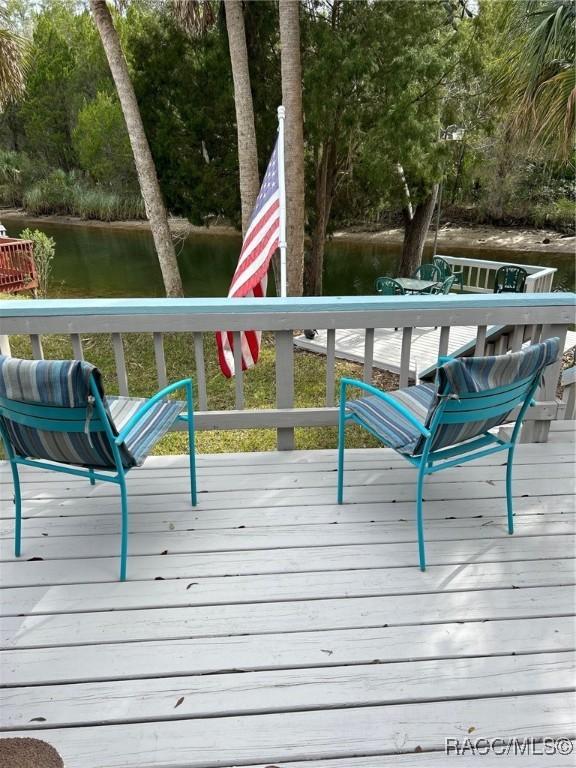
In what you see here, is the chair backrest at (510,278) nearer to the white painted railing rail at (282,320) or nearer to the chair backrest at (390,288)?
the chair backrest at (390,288)

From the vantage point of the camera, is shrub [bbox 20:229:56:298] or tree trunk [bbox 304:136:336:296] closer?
shrub [bbox 20:229:56:298]

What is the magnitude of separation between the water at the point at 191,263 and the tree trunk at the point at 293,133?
4.66 meters

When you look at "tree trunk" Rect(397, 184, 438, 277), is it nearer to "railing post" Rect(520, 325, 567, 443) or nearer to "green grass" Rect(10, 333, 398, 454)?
"green grass" Rect(10, 333, 398, 454)

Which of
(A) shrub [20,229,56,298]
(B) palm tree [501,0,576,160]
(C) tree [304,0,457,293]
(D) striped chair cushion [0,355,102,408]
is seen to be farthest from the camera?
(A) shrub [20,229,56,298]

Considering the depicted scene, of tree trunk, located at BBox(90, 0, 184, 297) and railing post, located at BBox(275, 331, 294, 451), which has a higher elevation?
tree trunk, located at BBox(90, 0, 184, 297)

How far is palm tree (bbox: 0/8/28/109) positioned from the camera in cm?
944

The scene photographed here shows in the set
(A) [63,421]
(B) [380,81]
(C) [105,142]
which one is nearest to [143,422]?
(A) [63,421]

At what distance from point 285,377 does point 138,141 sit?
8411 millimetres

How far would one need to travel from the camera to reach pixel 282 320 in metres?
2.57

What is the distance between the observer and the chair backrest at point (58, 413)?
171 centimetres

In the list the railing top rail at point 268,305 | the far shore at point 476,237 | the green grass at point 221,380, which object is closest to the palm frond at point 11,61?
the green grass at point 221,380

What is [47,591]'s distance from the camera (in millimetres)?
1882

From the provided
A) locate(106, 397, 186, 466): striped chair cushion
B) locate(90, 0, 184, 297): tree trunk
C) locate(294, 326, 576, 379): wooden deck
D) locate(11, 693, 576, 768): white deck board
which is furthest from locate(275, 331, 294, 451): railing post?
locate(90, 0, 184, 297): tree trunk

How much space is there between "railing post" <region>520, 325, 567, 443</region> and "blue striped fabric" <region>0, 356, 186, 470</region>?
1.92 metres
